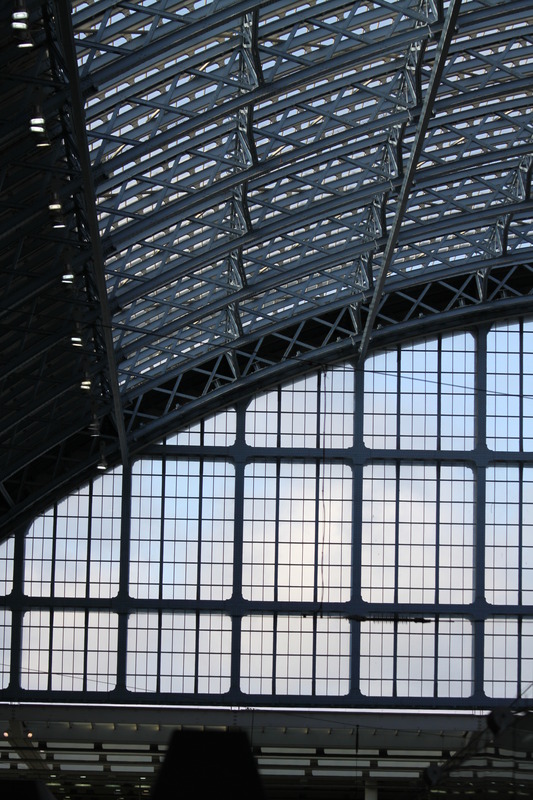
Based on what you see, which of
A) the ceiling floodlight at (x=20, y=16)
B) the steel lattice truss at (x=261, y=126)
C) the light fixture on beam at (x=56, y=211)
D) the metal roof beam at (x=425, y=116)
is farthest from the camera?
the light fixture on beam at (x=56, y=211)

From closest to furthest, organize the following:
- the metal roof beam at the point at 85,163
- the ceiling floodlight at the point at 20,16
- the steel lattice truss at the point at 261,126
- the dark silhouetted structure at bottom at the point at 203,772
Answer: the dark silhouetted structure at bottom at the point at 203,772 < the ceiling floodlight at the point at 20,16 < the metal roof beam at the point at 85,163 < the steel lattice truss at the point at 261,126

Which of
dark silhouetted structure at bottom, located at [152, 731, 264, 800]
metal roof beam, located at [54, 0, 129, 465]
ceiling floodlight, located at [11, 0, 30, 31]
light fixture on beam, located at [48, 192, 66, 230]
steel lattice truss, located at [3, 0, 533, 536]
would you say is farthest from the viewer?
light fixture on beam, located at [48, 192, 66, 230]

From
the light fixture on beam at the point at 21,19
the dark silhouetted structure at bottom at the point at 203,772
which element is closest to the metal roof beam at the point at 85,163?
the light fixture on beam at the point at 21,19

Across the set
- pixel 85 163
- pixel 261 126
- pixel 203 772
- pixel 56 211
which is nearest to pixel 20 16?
pixel 85 163

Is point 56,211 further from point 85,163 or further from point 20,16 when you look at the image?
point 20,16

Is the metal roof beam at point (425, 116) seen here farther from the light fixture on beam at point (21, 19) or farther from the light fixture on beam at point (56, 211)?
the light fixture on beam at point (21, 19)

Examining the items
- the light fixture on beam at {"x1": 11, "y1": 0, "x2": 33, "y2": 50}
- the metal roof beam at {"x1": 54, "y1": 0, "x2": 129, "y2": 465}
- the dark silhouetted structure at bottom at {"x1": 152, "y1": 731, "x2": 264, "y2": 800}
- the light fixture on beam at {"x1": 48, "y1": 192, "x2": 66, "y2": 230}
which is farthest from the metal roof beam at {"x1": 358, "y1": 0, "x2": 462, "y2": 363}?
the dark silhouetted structure at bottom at {"x1": 152, "y1": 731, "x2": 264, "y2": 800}

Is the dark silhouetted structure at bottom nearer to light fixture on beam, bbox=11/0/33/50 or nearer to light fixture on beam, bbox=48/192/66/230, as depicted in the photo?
light fixture on beam, bbox=11/0/33/50

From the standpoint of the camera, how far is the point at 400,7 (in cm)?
3378

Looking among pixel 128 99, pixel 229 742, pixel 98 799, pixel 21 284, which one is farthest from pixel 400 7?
pixel 229 742

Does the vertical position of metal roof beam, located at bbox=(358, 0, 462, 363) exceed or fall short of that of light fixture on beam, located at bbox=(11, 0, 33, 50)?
it exceeds it

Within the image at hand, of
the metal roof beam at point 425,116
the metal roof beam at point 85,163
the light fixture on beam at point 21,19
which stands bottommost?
the light fixture on beam at point 21,19

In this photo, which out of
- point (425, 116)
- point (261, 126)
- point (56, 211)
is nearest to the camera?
point (56, 211)

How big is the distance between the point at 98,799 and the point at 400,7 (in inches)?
913
